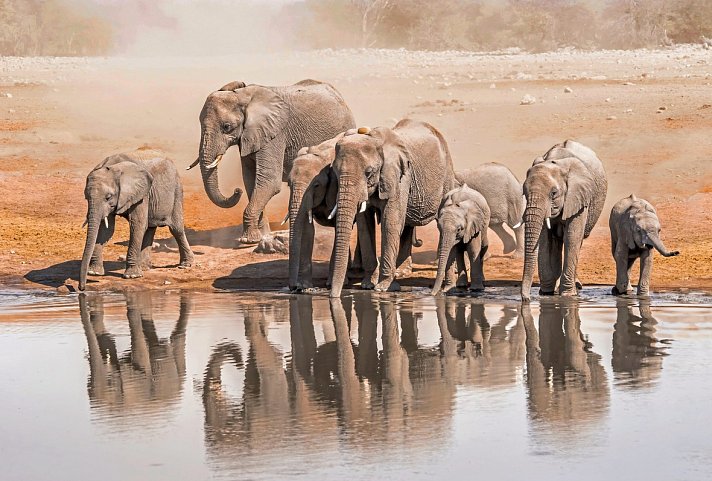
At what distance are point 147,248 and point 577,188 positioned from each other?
16.8 ft

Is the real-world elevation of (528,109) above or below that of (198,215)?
above

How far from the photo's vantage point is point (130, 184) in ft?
51.3

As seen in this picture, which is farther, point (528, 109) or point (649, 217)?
point (528, 109)

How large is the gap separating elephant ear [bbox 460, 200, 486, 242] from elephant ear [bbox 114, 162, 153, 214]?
3.53 metres

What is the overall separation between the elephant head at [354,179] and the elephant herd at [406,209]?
12 mm

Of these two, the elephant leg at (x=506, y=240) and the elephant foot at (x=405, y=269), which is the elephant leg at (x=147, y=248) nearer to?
the elephant foot at (x=405, y=269)

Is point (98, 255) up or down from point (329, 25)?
down

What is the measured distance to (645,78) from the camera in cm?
3191

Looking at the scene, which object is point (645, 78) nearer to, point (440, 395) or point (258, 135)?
point (258, 135)

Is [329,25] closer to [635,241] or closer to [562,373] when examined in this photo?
[635,241]

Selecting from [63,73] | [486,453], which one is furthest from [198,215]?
[63,73]

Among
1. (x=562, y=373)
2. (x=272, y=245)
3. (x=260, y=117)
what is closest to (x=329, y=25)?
(x=260, y=117)

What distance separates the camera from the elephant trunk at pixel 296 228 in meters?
14.5

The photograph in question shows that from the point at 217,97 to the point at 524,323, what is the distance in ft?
22.2
